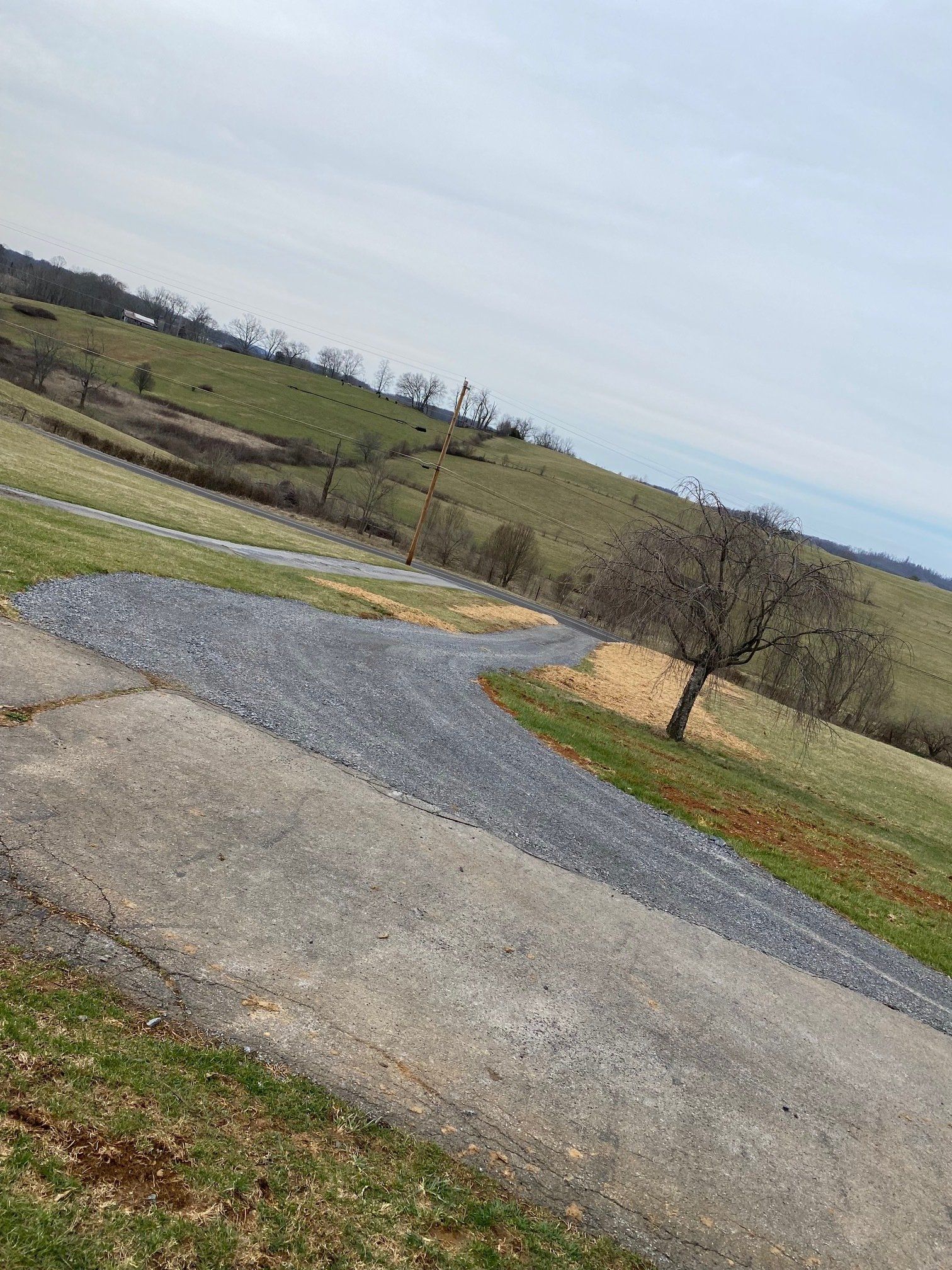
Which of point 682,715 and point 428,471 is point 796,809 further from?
point 428,471

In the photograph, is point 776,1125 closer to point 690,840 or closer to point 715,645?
point 690,840

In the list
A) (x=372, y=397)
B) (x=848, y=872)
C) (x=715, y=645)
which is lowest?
(x=848, y=872)

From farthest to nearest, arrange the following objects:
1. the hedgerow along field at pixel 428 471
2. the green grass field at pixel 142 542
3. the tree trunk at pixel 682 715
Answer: the hedgerow along field at pixel 428 471 → the tree trunk at pixel 682 715 → the green grass field at pixel 142 542

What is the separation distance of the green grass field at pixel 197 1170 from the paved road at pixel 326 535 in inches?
1460

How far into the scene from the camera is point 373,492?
67562 mm

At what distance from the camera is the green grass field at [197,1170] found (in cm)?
302

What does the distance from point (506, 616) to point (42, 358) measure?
196 feet

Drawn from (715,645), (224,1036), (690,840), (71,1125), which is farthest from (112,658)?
(715,645)

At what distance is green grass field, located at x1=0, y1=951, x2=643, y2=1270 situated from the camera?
302cm

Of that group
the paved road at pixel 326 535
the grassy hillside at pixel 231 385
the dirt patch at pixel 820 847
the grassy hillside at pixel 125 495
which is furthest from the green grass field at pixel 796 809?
the grassy hillside at pixel 231 385

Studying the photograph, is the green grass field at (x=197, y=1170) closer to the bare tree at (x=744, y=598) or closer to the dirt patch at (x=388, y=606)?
the bare tree at (x=744, y=598)

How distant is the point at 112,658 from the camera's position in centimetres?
1020

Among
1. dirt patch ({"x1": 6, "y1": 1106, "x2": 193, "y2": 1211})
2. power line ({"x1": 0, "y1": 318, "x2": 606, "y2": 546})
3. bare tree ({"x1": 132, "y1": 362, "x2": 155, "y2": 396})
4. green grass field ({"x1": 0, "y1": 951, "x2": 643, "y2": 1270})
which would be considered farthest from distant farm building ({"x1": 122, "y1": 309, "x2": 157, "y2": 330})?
dirt patch ({"x1": 6, "y1": 1106, "x2": 193, "y2": 1211})

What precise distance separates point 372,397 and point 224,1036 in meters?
132
